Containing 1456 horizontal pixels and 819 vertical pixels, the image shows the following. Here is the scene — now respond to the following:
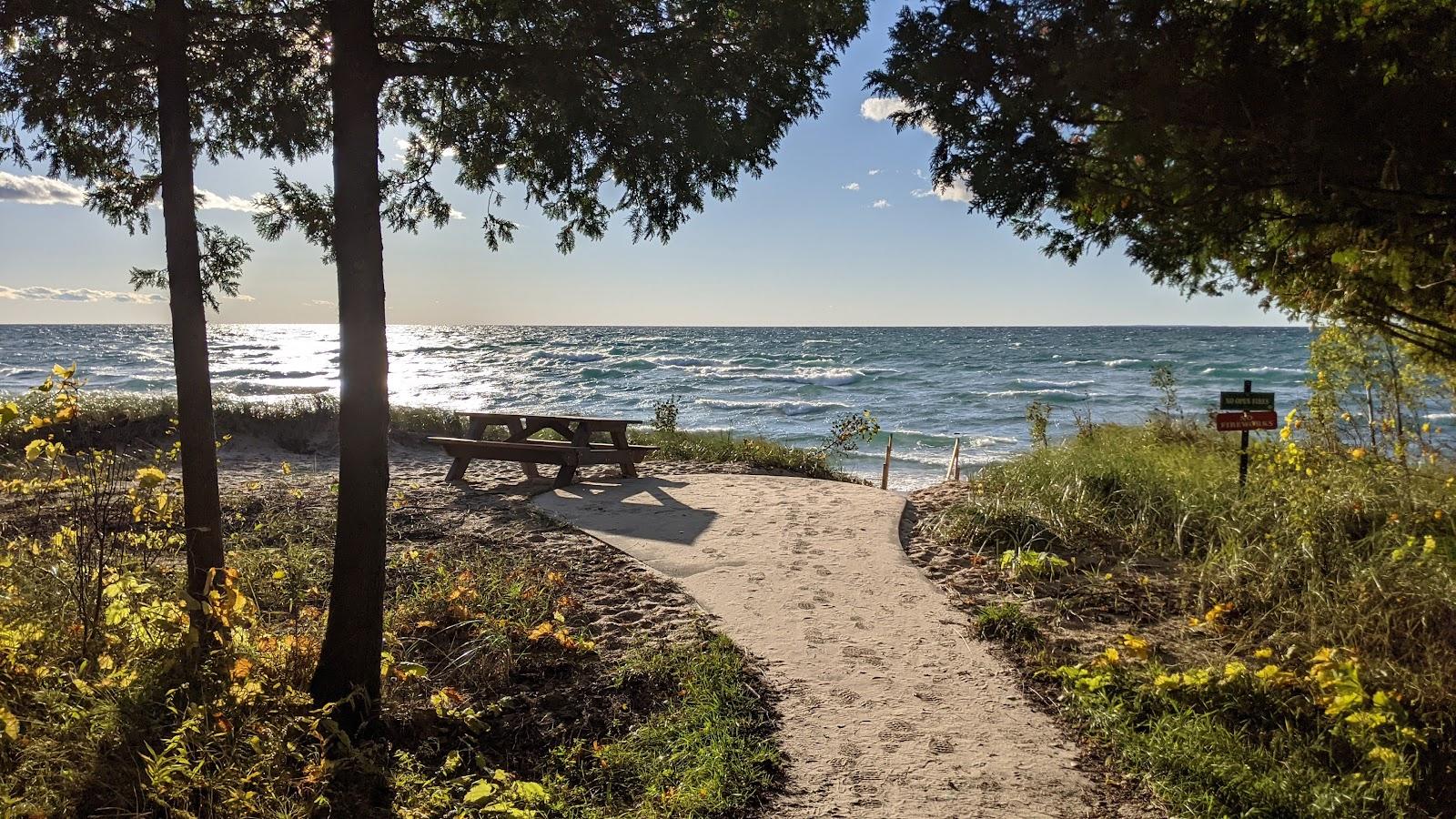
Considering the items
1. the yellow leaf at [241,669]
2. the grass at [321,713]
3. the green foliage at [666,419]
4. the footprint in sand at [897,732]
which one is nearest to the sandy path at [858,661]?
the footprint in sand at [897,732]

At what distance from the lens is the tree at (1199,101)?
11.0 ft

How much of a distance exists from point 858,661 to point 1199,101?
10.9ft

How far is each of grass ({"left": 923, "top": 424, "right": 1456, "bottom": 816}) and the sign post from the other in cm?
29

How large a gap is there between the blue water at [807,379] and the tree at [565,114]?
39.9 ft

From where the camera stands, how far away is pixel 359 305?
333cm

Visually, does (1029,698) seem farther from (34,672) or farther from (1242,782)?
(34,672)

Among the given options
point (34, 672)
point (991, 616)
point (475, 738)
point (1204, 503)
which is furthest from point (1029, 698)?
point (34, 672)

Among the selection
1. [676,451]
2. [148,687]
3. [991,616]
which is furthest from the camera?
[676,451]

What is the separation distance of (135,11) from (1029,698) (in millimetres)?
5886

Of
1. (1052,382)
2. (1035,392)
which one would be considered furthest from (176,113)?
(1052,382)

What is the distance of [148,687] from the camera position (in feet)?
11.0

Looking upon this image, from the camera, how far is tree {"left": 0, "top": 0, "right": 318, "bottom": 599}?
12.8ft

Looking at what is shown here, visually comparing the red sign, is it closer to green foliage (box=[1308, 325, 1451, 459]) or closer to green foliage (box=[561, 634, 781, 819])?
green foliage (box=[1308, 325, 1451, 459])

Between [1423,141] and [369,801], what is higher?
[1423,141]
